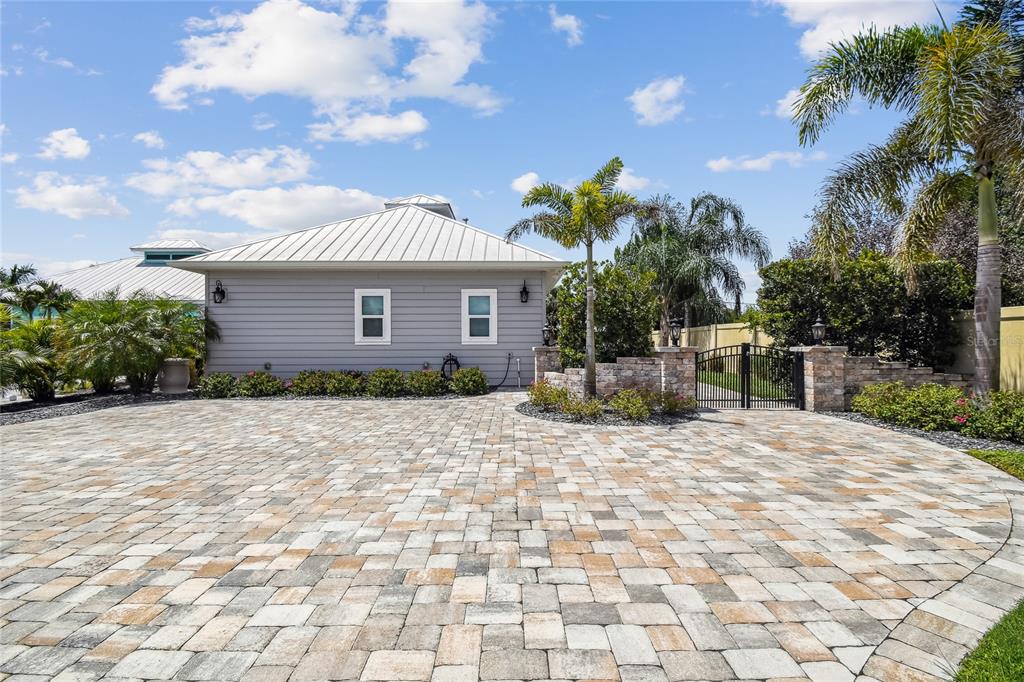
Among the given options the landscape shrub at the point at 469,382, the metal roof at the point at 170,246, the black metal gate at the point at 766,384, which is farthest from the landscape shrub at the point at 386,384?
the metal roof at the point at 170,246

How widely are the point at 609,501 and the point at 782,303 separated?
8957 mm

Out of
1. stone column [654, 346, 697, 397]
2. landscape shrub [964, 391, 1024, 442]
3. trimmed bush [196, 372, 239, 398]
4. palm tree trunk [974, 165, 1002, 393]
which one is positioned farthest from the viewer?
trimmed bush [196, 372, 239, 398]

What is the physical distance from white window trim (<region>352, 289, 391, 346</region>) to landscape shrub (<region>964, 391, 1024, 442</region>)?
11.3m

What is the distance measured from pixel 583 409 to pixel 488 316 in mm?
A: 4844

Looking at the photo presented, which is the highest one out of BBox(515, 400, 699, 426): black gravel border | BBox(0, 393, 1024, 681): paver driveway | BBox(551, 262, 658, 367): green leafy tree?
BBox(551, 262, 658, 367): green leafy tree

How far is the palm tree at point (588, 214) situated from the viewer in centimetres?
921

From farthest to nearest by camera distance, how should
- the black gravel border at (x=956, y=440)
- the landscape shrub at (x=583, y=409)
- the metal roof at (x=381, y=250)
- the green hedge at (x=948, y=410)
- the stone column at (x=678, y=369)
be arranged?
the metal roof at (x=381, y=250) < the stone column at (x=678, y=369) < the landscape shrub at (x=583, y=409) < the green hedge at (x=948, y=410) < the black gravel border at (x=956, y=440)

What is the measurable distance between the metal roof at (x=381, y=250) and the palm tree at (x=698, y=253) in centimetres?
1205

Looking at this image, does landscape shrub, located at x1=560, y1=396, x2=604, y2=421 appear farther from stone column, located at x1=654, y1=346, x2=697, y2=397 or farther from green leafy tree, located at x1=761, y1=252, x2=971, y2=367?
green leafy tree, located at x1=761, y1=252, x2=971, y2=367

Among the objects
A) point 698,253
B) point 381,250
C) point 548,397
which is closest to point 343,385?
point 381,250

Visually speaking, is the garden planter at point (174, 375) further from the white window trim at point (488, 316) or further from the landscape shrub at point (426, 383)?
the white window trim at point (488, 316)

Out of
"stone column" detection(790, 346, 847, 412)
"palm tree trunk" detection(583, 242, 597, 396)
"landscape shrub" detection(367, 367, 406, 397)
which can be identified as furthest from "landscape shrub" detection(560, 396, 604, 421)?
"landscape shrub" detection(367, 367, 406, 397)

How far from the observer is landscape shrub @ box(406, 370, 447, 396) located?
11.7 metres

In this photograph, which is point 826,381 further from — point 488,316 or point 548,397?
point 488,316
